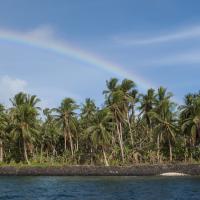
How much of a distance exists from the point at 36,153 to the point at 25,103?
17.0 meters

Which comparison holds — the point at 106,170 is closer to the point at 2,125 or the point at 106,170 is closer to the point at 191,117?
the point at 191,117

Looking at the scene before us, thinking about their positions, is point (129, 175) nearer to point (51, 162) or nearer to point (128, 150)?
point (128, 150)

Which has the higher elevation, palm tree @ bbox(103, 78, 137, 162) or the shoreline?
palm tree @ bbox(103, 78, 137, 162)

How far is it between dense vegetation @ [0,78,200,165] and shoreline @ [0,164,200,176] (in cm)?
805

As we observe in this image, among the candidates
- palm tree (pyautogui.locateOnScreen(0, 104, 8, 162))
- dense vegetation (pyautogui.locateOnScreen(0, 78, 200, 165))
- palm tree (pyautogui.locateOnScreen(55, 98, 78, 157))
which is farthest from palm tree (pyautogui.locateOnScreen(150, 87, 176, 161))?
palm tree (pyautogui.locateOnScreen(0, 104, 8, 162))

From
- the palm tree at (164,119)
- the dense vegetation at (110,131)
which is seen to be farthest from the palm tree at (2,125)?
the palm tree at (164,119)

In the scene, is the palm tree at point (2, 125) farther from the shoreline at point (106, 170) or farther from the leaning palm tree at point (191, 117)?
the leaning palm tree at point (191, 117)

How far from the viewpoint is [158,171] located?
76688 mm

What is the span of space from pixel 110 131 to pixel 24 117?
19.1 metres

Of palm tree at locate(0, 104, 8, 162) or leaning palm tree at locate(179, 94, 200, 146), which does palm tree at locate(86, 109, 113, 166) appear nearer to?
leaning palm tree at locate(179, 94, 200, 146)

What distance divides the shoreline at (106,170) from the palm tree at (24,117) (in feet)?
26.8

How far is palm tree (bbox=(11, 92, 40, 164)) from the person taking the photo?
92.2 m

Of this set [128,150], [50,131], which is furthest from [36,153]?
[128,150]

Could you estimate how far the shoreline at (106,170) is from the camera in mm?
75625
